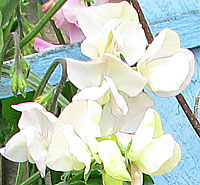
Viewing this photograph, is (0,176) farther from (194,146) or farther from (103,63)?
(103,63)

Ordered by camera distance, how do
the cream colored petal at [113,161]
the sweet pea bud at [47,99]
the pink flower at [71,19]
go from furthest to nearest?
the pink flower at [71,19], the sweet pea bud at [47,99], the cream colored petal at [113,161]

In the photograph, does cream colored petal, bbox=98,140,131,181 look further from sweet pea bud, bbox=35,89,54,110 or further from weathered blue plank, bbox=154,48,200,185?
weathered blue plank, bbox=154,48,200,185

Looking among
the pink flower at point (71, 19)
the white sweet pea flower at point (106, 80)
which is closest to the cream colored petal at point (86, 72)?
the white sweet pea flower at point (106, 80)

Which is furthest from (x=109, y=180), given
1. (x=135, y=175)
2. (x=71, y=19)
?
(x=71, y=19)

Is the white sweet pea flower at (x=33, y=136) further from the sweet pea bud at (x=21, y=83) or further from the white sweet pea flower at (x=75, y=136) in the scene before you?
the sweet pea bud at (x=21, y=83)

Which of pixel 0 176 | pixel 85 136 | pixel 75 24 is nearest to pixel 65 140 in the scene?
pixel 85 136

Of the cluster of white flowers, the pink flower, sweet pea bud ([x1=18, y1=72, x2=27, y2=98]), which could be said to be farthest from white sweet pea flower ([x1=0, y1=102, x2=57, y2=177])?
the pink flower

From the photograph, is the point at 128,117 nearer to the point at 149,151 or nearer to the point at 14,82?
the point at 149,151
